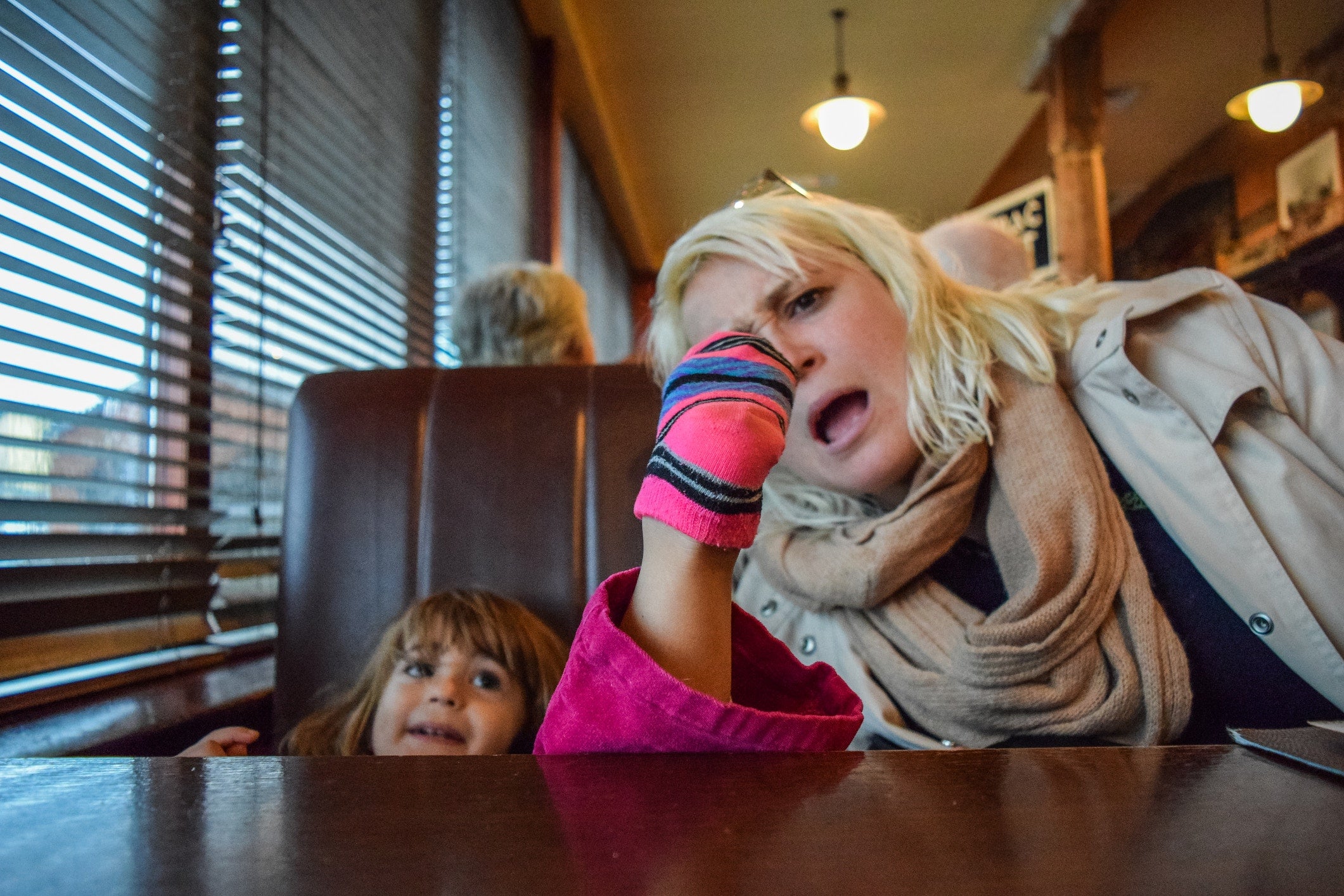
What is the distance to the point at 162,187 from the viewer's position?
1.12 metres

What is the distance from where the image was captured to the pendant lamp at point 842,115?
354 centimetres

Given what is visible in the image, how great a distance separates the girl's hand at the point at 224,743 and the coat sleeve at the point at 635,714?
43 centimetres

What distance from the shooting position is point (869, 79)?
4180 millimetres

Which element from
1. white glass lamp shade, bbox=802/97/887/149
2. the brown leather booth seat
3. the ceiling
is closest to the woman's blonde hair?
the brown leather booth seat

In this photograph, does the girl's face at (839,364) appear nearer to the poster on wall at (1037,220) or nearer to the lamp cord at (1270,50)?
the poster on wall at (1037,220)

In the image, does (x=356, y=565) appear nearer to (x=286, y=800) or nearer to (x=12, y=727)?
(x=12, y=727)

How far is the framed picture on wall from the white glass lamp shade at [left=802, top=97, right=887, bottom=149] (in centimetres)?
227

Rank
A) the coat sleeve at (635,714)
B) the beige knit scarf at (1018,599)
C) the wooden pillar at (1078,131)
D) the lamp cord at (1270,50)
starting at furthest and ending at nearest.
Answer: the wooden pillar at (1078,131) < the lamp cord at (1270,50) < the beige knit scarf at (1018,599) < the coat sleeve at (635,714)

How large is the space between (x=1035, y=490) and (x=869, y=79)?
3.87 metres

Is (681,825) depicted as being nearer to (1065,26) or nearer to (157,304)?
(157,304)

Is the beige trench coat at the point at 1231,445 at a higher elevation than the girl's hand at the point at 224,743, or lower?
higher

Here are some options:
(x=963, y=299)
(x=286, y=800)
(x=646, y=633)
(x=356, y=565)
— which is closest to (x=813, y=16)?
(x=963, y=299)

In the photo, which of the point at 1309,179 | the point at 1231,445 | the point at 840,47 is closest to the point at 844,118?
the point at 840,47

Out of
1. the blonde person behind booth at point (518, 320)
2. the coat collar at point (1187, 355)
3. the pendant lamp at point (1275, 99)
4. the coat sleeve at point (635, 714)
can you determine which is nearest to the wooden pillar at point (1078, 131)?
the pendant lamp at point (1275, 99)
